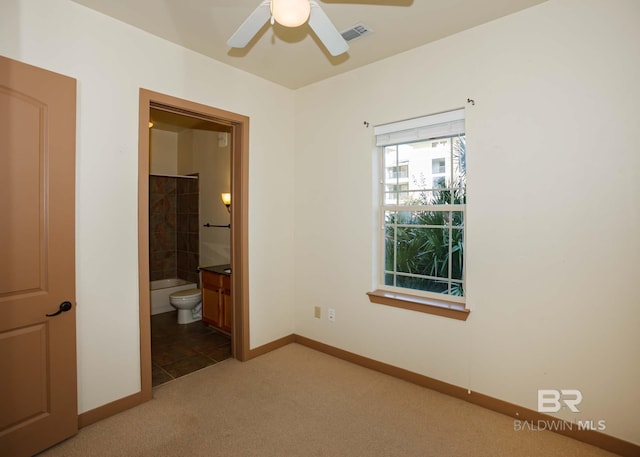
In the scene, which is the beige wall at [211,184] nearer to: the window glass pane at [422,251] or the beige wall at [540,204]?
the beige wall at [540,204]

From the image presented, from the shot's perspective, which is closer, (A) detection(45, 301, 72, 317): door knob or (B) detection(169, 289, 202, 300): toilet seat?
(A) detection(45, 301, 72, 317): door knob

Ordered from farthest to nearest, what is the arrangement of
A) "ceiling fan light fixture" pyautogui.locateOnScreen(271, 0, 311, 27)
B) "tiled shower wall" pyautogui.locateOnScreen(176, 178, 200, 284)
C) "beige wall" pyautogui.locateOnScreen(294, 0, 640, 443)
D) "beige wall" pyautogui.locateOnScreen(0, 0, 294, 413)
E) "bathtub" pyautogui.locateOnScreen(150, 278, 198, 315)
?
"tiled shower wall" pyautogui.locateOnScreen(176, 178, 200, 284) < "bathtub" pyautogui.locateOnScreen(150, 278, 198, 315) < "beige wall" pyautogui.locateOnScreen(0, 0, 294, 413) < "beige wall" pyautogui.locateOnScreen(294, 0, 640, 443) < "ceiling fan light fixture" pyautogui.locateOnScreen(271, 0, 311, 27)

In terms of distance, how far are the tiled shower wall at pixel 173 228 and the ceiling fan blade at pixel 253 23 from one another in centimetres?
375

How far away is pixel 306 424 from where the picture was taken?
2264 millimetres

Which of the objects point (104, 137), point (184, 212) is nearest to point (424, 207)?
point (104, 137)

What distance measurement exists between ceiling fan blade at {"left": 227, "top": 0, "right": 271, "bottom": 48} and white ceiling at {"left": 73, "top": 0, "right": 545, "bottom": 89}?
19.9 inches

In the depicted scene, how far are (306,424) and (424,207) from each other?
1.87 metres

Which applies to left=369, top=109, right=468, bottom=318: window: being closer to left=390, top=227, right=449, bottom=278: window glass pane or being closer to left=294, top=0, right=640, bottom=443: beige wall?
left=390, top=227, right=449, bottom=278: window glass pane

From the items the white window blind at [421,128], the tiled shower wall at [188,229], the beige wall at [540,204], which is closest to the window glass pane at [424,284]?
the beige wall at [540,204]

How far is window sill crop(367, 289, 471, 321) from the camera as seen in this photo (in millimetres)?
2527

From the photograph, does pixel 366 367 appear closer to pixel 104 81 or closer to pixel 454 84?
pixel 454 84

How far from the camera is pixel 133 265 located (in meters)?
2.48

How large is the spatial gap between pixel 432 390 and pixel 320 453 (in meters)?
1.12

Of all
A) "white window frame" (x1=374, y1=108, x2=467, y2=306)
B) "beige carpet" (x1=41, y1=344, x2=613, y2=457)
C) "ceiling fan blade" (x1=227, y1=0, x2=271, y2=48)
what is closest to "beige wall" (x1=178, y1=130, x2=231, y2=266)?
"beige carpet" (x1=41, y1=344, x2=613, y2=457)
